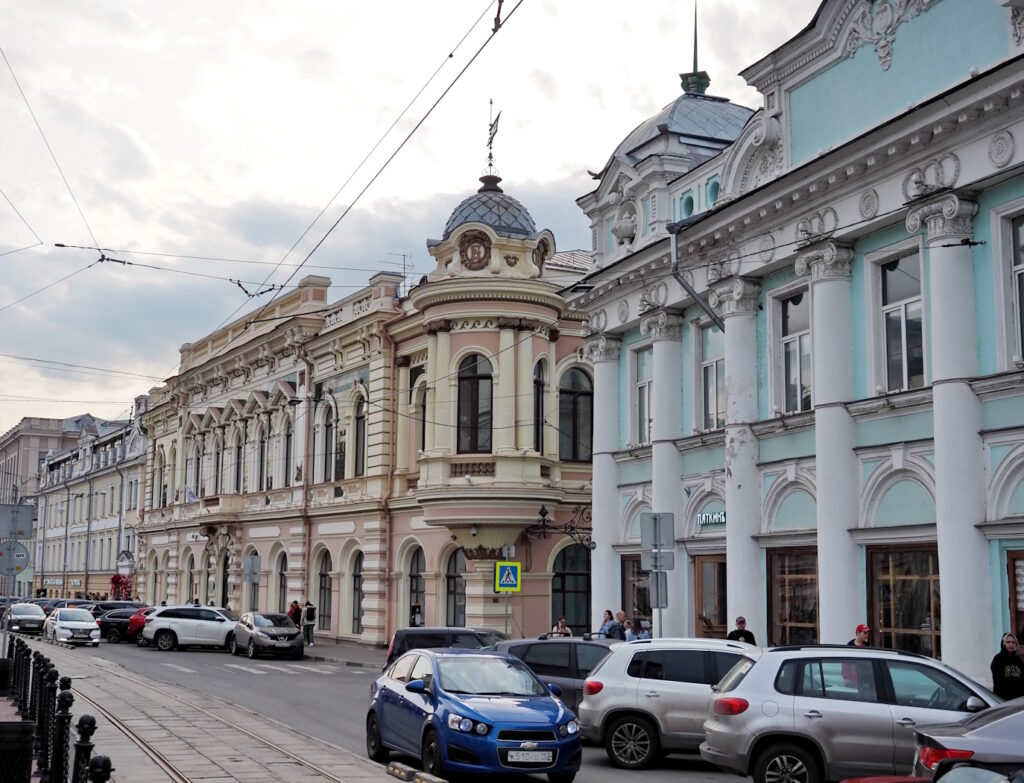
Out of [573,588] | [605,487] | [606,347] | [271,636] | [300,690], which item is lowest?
[300,690]

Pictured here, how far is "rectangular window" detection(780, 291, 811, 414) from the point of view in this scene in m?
22.0

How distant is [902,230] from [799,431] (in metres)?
4.02

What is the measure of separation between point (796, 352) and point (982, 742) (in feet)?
44.7

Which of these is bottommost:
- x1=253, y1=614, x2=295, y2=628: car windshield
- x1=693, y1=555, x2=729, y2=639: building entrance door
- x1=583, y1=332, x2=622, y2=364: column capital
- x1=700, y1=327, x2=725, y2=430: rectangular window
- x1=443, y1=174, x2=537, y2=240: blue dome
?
x1=253, y1=614, x2=295, y2=628: car windshield

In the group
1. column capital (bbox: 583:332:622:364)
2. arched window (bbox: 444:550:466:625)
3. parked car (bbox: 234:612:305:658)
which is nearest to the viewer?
column capital (bbox: 583:332:622:364)

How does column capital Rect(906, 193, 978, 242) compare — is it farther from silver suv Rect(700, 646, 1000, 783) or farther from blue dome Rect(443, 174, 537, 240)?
blue dome Rect(443, 174, 537, 240)

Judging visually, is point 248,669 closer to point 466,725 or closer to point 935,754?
point 466,725

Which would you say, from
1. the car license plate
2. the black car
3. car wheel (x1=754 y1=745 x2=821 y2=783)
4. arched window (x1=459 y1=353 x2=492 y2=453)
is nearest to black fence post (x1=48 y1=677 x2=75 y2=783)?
the car license plate

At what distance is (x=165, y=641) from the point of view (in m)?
39.8

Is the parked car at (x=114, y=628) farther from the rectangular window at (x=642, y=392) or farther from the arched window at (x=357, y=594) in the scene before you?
the rectangular window at (x=642, y=392)

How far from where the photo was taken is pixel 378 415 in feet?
132

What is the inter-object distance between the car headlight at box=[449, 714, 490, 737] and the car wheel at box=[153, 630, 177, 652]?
28.6 metres

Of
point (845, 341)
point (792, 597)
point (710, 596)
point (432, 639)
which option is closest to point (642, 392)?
point (710, 596)

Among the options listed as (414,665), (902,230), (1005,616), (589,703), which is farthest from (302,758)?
(902,230)
